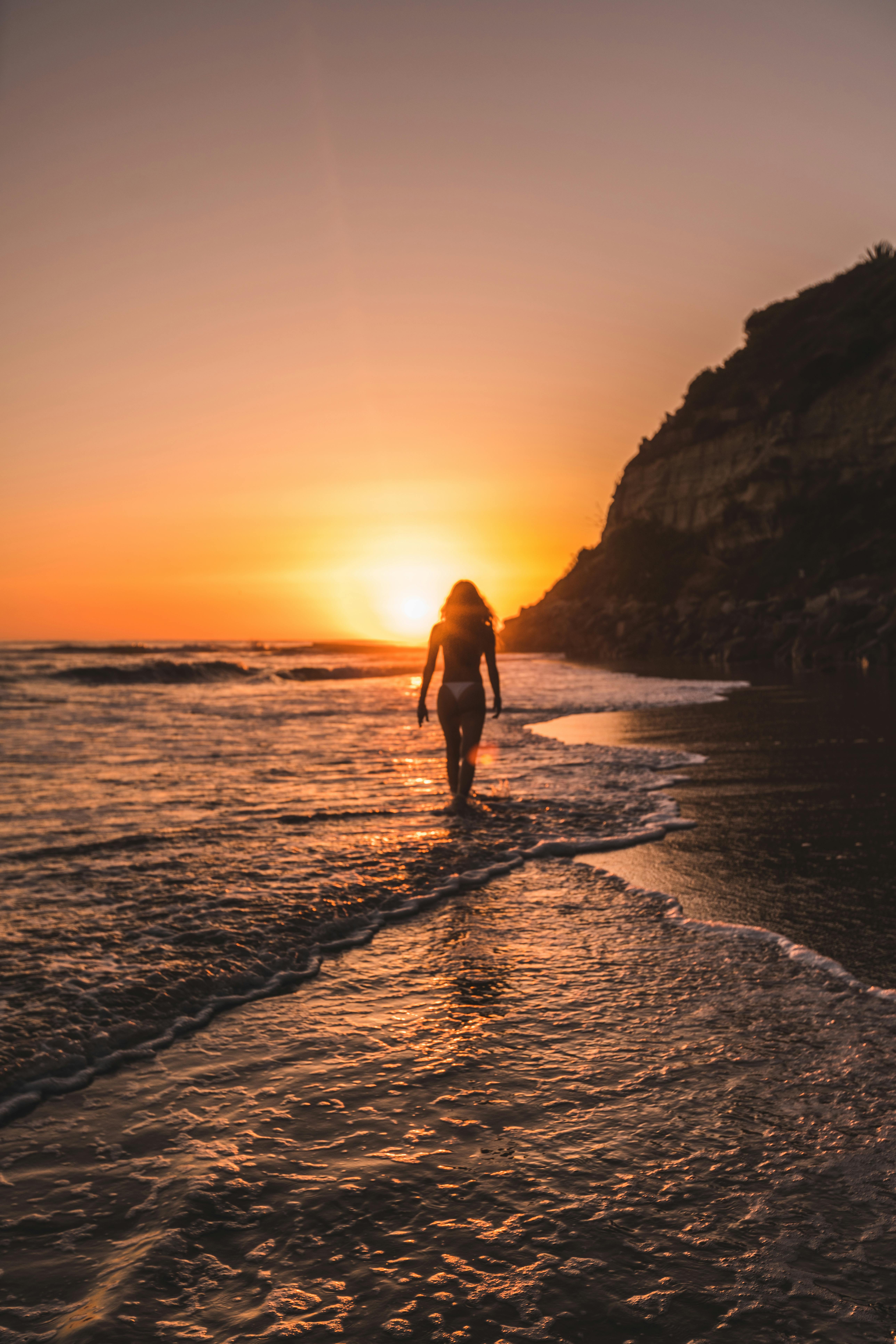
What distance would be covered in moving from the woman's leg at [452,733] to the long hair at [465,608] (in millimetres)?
694

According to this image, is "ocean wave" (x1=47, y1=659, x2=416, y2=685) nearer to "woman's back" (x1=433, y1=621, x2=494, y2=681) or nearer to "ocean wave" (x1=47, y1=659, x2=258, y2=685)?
"ocean wave" (x1=47, y1=659, x2=258, y2=685)

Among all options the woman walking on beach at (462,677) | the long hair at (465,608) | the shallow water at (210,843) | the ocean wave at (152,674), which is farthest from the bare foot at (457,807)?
the ocean wave at (152,674)

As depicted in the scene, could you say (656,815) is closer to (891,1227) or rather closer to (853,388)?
(891,1227)

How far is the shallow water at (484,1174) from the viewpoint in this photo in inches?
67.0

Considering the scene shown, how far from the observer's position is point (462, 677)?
302 inches

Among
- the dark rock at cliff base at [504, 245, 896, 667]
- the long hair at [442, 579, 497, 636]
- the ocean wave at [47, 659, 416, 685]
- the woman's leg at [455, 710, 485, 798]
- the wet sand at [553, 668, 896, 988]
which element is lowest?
the wet sand at [553, 668, 896, 988]

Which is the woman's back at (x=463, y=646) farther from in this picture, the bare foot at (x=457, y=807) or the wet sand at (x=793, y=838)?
the wet sand at (x=793, y=838)

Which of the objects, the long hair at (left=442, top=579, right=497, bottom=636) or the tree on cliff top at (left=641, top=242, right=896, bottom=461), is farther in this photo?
the tree on cliff top at (left=641, top=242, right=896, bottom=461)

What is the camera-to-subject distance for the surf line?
2771mm

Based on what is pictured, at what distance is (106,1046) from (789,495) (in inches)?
2214

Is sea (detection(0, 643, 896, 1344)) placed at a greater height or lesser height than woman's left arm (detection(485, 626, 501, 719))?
lesser

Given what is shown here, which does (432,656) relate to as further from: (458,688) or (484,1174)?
(484,1174)

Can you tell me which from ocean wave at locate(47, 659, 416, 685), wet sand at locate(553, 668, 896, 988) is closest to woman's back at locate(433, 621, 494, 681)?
wet sand at locate(553, 668, 896, 988)

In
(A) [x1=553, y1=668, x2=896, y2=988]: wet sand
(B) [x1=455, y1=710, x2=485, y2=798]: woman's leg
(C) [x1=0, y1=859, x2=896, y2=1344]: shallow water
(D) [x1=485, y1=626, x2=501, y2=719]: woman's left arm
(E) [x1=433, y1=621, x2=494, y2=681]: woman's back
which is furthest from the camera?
(D) [x1=485, y1=626, x2=501, y2=719]: woman's left arm
